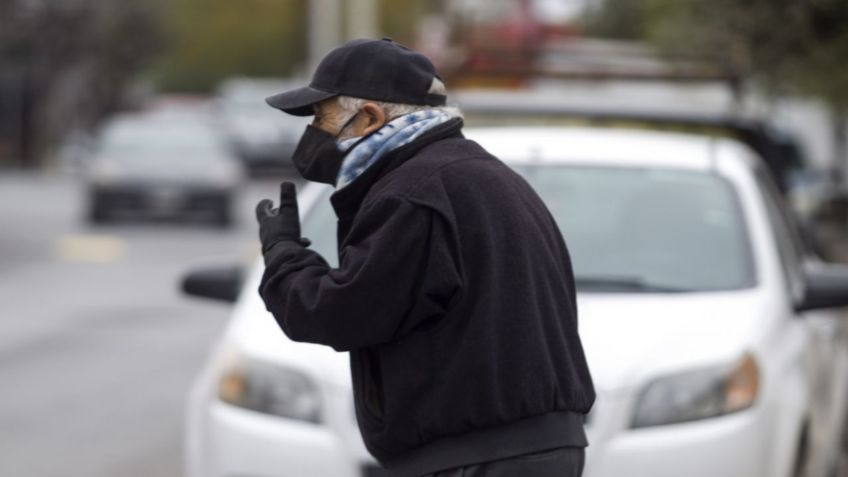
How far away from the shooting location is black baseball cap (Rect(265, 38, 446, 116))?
3.59 metres

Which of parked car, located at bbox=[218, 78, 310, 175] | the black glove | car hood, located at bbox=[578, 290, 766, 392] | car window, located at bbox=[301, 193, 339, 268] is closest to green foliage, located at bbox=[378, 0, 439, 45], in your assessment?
parked car, located at bbox=[218, 78, 310, 175]

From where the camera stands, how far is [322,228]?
6152 mm

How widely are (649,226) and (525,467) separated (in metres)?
2.90

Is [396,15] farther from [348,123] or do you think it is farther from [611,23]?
[348,123]

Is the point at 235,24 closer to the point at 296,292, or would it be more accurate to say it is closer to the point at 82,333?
the point at 82,333

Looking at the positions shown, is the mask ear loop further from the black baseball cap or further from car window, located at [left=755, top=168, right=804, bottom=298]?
car window, located at [left=755, top=168, right=804, bottom=298]

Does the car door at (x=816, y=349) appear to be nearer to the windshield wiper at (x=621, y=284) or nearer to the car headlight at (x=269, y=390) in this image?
the windshield wiper at (x=621, y=284)

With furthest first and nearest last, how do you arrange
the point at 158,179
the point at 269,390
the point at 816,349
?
the point at 158,179
the point at 816,349
the point at 269,390

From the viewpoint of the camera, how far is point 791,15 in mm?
12086

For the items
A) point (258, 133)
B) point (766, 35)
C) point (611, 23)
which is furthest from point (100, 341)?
point (258, 133)

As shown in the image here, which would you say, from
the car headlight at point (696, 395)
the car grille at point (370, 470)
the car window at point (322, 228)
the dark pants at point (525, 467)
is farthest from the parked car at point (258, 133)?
the dark pants at point (525, 467)

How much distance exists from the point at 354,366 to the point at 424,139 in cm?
51

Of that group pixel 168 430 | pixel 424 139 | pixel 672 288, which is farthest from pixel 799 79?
pixel 424 139

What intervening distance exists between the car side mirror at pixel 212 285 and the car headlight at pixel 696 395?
72.7 inches
